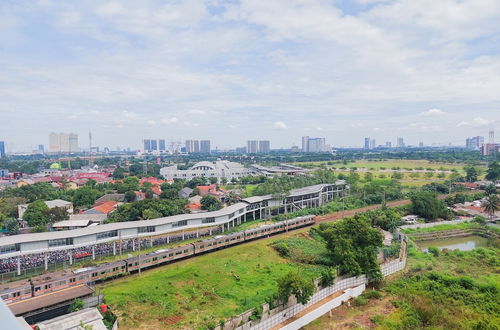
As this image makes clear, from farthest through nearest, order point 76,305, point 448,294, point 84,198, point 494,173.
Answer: point 494,173
point 84,198
point 448,294
point 76,305

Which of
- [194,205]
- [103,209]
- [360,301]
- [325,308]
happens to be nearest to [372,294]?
[360,301]

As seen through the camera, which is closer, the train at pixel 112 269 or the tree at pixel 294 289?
the tree at pixel 294 289

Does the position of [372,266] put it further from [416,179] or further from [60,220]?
[416,179]

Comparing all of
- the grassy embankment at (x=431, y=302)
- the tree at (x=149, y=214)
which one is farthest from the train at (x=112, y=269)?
the grassy embankment at (x=431, y=302)

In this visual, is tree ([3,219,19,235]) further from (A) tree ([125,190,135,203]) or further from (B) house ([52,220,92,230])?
(A) tree ([125,190,135,203])

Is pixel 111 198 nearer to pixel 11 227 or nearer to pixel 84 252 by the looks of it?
pixel 11 227

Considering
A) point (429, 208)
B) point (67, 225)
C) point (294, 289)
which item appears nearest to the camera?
point (294, 289)

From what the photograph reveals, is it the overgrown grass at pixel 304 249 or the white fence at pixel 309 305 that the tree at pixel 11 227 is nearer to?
the overgrown grass at pixel 304 249

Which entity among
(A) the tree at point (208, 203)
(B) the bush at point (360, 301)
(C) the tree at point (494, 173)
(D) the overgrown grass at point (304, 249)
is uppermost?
(C) the tree at point (494, 173)

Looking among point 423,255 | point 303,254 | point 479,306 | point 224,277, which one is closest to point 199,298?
point 224,277
